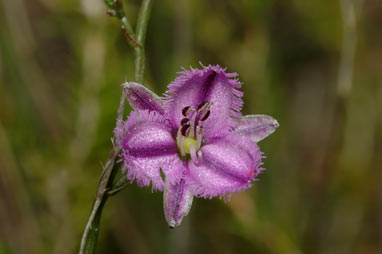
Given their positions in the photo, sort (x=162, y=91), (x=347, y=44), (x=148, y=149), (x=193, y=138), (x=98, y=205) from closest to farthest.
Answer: (x=98, y=205) < (x=148, y=149) < (x=193, y=138) < (x=347, y=44) < (x=162, y=91)

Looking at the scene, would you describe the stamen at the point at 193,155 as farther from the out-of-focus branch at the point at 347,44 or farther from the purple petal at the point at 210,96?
the out-of-focus branch at the point at 347,44

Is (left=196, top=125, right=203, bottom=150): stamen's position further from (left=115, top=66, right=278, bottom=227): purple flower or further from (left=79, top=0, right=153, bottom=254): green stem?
(left=79, top=0, right=153, bottom=254): green stem

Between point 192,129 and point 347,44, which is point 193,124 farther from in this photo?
point 347,44

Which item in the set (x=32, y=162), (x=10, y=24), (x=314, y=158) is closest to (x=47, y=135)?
(x=32, y=162)

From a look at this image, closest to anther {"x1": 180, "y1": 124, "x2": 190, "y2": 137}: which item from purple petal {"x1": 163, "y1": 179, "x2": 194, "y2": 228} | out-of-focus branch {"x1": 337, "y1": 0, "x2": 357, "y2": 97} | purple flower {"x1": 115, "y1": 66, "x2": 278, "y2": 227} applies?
purple flower {"x1": 115, "y1": 66, "x2": 278, "y2": 227}

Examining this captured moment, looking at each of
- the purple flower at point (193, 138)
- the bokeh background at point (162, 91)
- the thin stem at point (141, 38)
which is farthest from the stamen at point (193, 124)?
the bokeh background at point (162, 91)

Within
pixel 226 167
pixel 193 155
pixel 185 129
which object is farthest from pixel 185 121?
pixel 226 167
